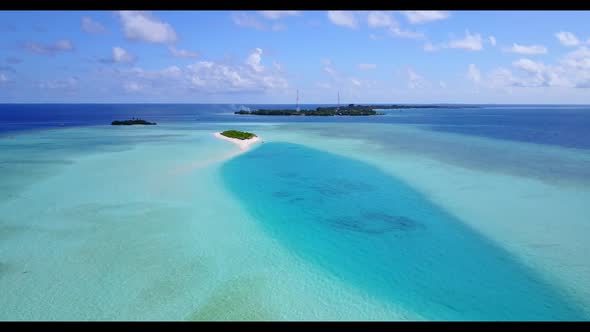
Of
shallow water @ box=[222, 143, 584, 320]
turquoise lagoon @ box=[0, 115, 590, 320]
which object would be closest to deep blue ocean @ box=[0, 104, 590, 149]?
turquoise lagoon @ box=[0, 115, 590, 320]

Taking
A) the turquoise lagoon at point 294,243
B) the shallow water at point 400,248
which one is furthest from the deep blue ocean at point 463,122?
the shallow water at point 400,248

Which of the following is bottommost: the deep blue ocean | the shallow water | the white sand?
the shallow water

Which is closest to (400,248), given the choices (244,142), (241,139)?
(244,142)

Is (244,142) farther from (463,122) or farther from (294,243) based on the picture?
(463,122)

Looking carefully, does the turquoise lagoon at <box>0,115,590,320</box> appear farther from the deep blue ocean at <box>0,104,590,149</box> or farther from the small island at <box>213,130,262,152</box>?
the deep blue ocean at <box>0,104,590,149</box>

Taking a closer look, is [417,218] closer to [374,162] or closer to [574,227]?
[574,227]

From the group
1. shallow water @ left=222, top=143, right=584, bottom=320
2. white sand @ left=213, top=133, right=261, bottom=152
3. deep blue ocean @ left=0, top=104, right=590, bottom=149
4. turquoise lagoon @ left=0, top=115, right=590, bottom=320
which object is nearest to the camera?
turquoise lagoon @ left=0, top=115, right=590, bottom=320

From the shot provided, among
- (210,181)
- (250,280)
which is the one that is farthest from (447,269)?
(210,181)

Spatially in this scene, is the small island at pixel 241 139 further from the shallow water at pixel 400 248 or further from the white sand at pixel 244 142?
the shallow water at pixel 400 248

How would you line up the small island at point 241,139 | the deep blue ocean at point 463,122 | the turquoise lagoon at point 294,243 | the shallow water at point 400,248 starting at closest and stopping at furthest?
the turquoise lagoon at point 294,243, the shallow water at point 400,248, the small island at point 241,139, the deep blue ocean at point 463,122
